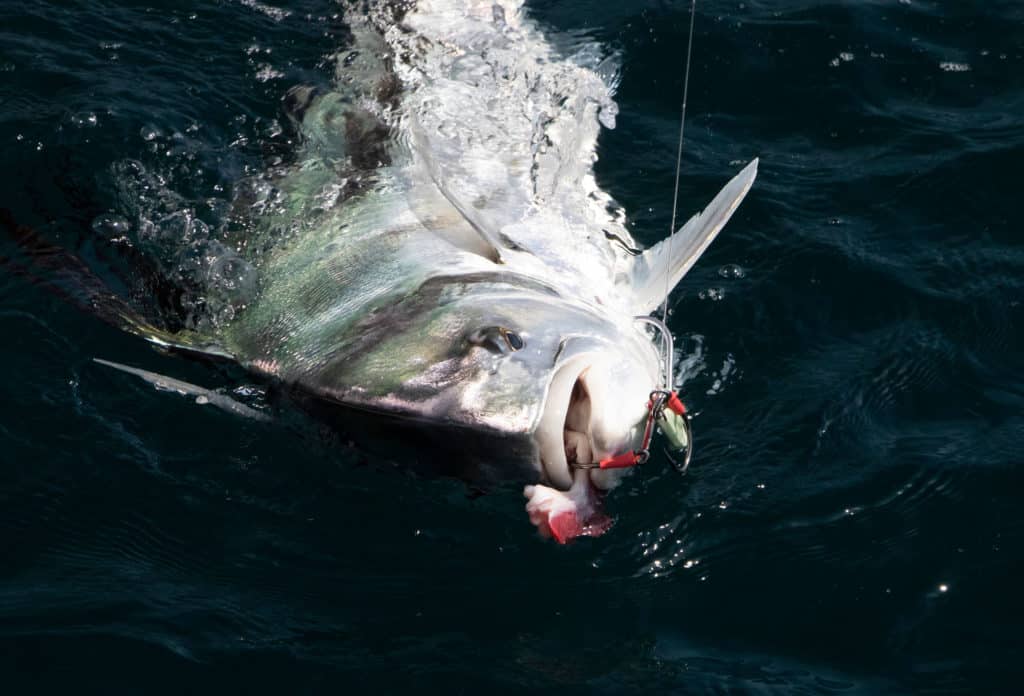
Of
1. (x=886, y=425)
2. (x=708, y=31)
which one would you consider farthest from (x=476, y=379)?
(x=708, y=31)

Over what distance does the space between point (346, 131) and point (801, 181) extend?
1.78 meters

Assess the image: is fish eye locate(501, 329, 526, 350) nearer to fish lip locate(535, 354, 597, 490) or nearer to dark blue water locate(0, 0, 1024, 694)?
fish lip locate(535, 354, 597, 490)

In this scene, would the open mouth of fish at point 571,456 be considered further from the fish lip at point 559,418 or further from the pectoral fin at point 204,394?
the pectoral fin at point 204,394

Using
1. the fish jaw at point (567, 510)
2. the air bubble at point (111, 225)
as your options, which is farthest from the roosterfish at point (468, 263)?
the air bubble at point (111, 225)

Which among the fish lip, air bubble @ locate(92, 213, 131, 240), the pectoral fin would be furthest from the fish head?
air bubble @ locate(92, 213, 131, 240)

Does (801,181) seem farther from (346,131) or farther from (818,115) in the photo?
(346,131)

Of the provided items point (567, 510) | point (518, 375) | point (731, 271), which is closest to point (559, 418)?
point (518, 375)

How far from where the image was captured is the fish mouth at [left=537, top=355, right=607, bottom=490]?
100 inches

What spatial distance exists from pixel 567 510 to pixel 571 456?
13 centimetres

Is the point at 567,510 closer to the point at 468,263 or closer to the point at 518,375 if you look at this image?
the point at 518,375

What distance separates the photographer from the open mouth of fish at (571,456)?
8.39ft

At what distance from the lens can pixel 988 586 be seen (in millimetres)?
2959

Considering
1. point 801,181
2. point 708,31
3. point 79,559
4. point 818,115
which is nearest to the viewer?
point 79,559

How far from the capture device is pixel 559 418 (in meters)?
2.55
